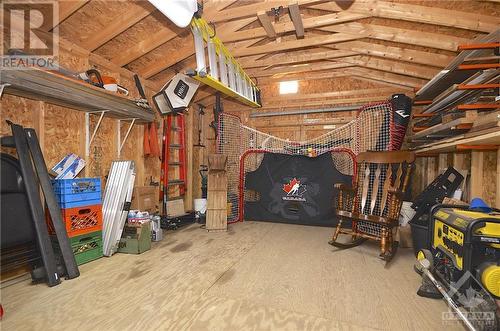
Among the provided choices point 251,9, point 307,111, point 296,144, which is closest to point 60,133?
point 251,9

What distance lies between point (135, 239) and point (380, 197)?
3.26 m

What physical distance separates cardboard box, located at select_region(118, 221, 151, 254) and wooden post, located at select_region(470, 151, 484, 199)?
367cm

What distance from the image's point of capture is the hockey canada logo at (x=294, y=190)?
4.08 m

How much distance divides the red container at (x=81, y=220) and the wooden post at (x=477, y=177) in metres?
4.06

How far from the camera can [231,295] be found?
183 centimetres

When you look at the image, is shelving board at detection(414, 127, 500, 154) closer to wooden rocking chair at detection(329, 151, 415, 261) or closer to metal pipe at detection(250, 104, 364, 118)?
wooden rocking chair at detection(329, 151, 415, 261)

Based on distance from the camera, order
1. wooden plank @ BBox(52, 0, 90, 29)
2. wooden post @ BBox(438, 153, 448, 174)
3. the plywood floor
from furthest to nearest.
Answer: wooden post @ BBox(438, 153, 448, 174)
wooden plank @ BBox(52, 0, 90, 29)
the plywood floor

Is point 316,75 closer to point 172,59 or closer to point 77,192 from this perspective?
point 172,59

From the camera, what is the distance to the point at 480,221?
1438 mm

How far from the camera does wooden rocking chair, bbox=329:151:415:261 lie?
264 centimetres

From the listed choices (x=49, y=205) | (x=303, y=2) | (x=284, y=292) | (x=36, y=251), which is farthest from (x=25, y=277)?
(x=303, y=2)

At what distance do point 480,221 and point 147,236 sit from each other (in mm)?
2957

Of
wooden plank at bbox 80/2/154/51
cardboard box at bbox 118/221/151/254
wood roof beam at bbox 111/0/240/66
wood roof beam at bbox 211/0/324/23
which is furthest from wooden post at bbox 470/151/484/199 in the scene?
wooden plank at bbox 80/2/154/51

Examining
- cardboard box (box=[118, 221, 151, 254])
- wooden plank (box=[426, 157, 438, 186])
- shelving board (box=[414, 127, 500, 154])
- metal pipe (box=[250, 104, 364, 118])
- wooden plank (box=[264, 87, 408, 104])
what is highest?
wooden plank (box=[264, 87, 408, 104])
